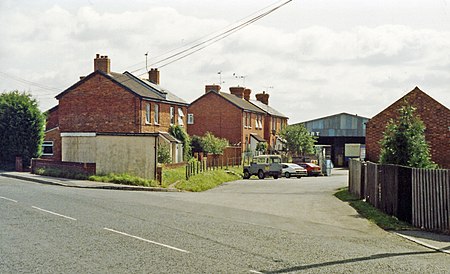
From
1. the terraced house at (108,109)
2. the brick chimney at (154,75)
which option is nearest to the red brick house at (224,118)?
the brick chimney at (154,75)

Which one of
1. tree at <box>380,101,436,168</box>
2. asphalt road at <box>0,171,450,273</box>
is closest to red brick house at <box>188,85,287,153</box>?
tree at <box>380,101,436,168</box>

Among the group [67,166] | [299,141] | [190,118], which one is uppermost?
[190,118]

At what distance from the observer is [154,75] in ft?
195

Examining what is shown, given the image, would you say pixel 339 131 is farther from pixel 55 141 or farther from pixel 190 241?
pixel 190 241

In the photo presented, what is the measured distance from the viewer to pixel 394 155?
2325 centimetres

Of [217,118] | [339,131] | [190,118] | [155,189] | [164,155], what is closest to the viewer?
[155,189]

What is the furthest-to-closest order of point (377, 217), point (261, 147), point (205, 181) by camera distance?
point (261, 147)
point (205, 181)
point (377, 217)

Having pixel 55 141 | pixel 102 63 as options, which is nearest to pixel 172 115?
pixel 102 63

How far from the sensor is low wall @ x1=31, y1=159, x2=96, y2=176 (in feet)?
119

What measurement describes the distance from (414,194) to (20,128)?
3162 cm

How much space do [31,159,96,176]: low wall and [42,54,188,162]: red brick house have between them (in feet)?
30.8

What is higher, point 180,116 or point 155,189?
point 180,116

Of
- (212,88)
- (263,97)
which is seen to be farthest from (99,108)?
(263,97)

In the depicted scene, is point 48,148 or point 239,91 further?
point 239,91
